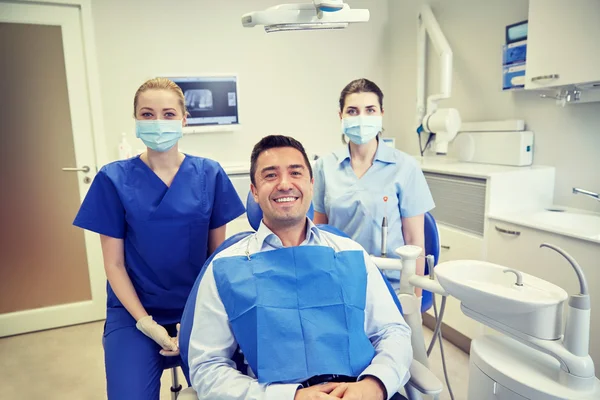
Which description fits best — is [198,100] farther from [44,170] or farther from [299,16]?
[299,16]

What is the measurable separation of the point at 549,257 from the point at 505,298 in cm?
98

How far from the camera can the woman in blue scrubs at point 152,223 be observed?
1434mm

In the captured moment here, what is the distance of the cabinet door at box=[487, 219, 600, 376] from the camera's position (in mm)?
1708

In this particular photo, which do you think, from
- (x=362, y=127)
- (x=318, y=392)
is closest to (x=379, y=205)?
(x=362, y=127)

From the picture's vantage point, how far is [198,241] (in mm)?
1550

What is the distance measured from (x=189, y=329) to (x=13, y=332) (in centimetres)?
241

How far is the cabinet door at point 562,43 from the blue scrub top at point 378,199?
2.72 ft

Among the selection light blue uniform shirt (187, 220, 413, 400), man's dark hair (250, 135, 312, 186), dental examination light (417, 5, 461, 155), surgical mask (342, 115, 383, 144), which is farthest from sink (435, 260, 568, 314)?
dental examination light (417, 5, 461, 155)

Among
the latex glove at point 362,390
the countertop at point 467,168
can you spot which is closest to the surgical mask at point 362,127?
the countertop at point 467,168

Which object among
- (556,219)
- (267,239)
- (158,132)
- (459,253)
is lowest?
(459,253)

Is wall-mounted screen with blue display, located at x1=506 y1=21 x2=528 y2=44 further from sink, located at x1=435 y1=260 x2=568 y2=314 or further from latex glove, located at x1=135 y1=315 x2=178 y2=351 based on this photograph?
latex glove, located at x1=135 y1=315 x2=178 y2=351

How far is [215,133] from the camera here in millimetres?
3145

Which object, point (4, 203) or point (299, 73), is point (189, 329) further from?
point (299, 73)

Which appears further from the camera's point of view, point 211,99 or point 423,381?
point 211,99
